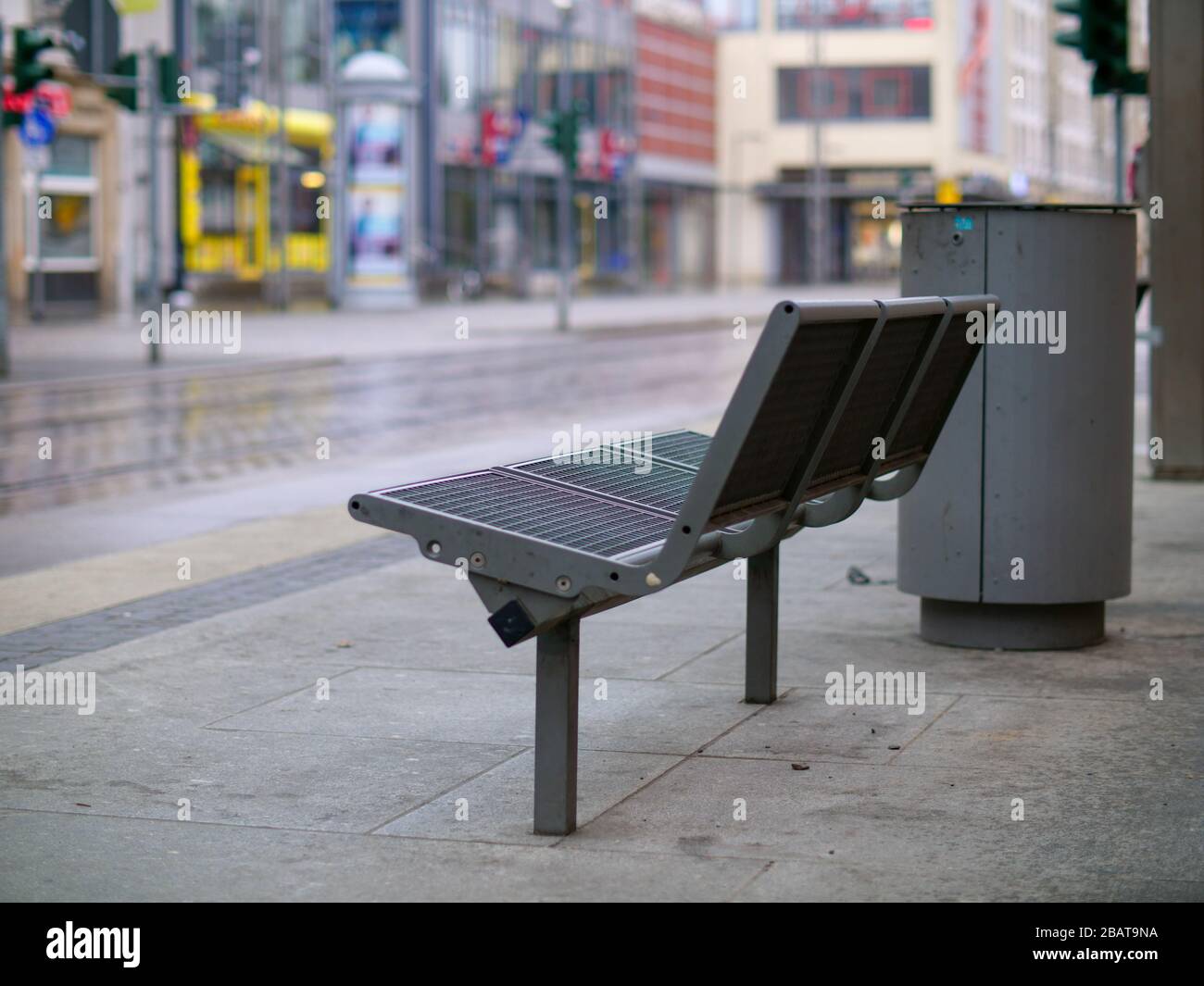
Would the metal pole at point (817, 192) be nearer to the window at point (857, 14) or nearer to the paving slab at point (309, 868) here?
the window at point (857, 14)

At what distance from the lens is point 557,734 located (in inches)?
203

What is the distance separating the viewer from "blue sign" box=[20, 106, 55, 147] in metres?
33.8

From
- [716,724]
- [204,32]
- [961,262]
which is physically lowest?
[716,724]

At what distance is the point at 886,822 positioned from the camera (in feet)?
17.1

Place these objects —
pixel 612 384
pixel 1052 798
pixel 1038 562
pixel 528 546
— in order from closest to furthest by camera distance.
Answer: pixel 528 546 < pixel 1052 798 < pixel 1038 562 < pixel 612 384

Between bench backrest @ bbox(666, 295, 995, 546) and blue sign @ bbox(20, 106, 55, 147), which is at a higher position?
blue sign @ bbox(20, 106, 55, 147)

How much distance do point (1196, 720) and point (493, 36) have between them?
57.0 metres

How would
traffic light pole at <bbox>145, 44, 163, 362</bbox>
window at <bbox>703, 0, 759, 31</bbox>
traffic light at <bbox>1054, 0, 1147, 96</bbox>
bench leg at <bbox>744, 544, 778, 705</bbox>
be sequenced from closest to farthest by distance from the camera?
bench leg at <bbox>744, 544, 778, 705</bbox> < traffic light at <bbox>1054, 0, 1147, 96</bbox> < traffic light pole at <bbox>145, 44, 163, 362</bbox> < window at <bbox>703, 0, 759, 31</bbox>

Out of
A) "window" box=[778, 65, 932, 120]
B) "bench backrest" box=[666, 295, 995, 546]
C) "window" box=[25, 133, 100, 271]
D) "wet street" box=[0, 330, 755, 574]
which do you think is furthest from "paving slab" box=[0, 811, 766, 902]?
"window" box=[778, 65, 932, 120]

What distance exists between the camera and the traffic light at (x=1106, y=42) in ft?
46.6

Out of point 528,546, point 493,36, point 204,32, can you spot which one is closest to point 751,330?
point 204,32

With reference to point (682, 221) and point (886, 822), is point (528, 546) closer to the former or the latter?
point (886, 822)

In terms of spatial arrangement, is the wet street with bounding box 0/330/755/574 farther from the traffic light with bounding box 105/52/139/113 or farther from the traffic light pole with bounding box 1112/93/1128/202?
the traffic light pole with bounding box 1112/93/1128/202

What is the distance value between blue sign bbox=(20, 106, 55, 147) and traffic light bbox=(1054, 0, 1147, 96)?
2340 centimetres
